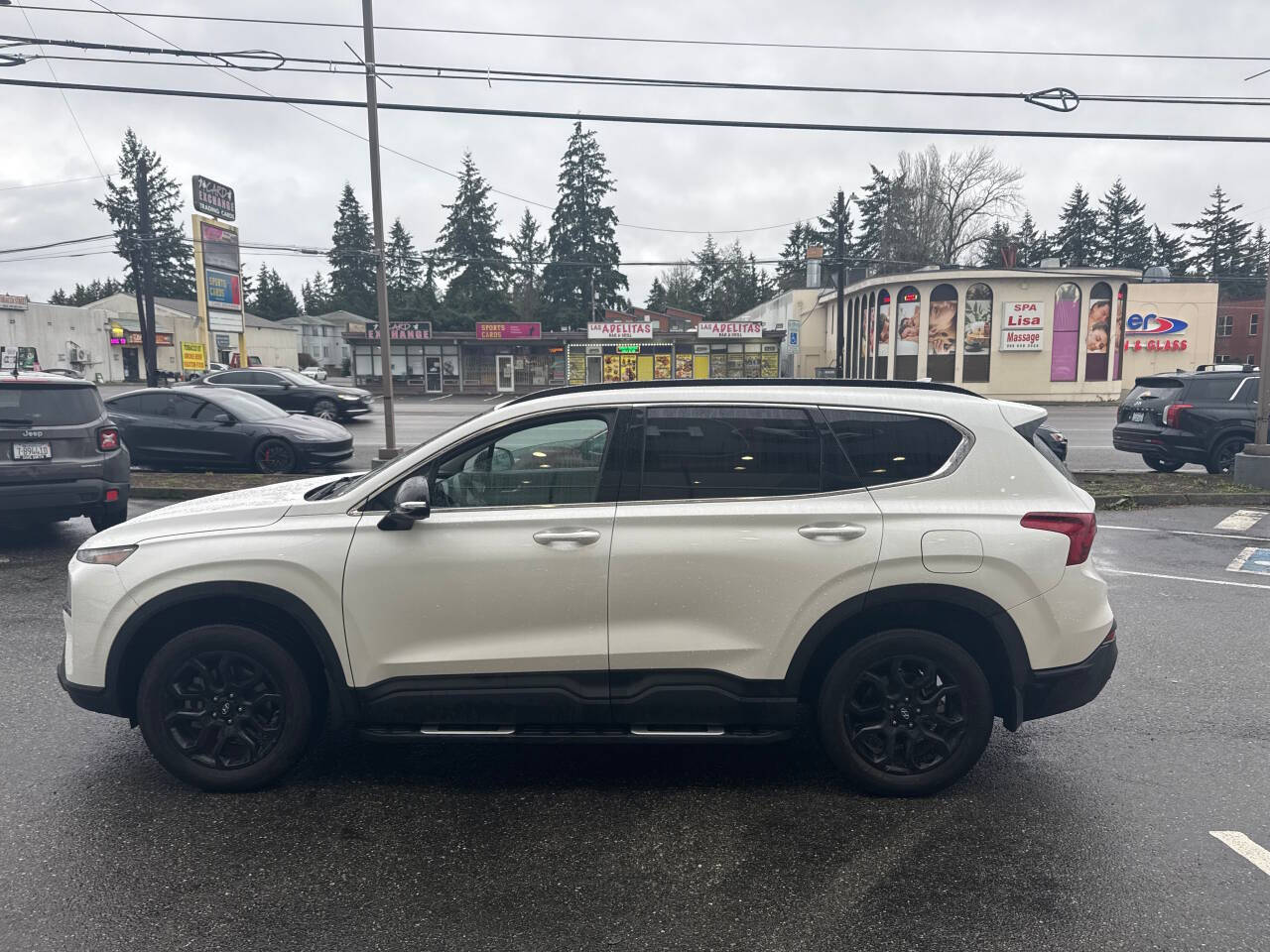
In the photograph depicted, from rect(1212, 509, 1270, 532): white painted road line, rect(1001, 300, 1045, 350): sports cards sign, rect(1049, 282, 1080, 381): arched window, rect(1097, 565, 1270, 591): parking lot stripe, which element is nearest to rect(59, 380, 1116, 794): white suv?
rect(1097, 565, 1270, 591): parking lot stripe

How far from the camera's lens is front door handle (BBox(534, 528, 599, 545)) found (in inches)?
136

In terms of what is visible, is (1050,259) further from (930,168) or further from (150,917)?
(150,917)

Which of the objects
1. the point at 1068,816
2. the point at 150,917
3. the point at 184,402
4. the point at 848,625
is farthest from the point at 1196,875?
the point at 184,402

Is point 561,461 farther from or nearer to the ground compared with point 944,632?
farther from the ground

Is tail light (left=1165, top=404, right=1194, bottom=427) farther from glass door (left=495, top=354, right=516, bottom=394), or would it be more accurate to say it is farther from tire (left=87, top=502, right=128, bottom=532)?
glass door (left=495, top=354, right=516, bottom=394)

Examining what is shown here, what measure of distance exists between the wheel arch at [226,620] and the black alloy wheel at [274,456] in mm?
10619

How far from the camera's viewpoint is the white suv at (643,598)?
3461 mm

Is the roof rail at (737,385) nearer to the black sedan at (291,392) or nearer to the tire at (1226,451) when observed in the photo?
the tire at (1226,451)

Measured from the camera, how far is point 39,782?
372 centimetres

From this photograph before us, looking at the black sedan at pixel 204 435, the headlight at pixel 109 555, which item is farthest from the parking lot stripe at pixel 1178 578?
the black sedan at pixel 204 435

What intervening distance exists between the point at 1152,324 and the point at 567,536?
43.4 meters

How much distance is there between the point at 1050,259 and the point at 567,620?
42499 millimetres

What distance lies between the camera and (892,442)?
3617 millimetres

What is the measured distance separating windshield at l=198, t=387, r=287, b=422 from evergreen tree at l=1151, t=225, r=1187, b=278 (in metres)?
85.2
